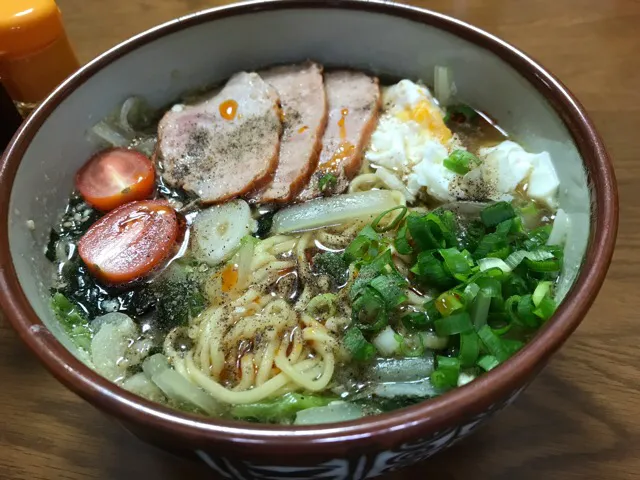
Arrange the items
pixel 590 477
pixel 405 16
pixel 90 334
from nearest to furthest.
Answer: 1. pixel 590 477
2. pixel 90 334
3. pixel 405 16

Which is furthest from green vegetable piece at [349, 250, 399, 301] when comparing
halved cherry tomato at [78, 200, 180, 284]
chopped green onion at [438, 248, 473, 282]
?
halved cherry tomato at [78, 200, 180, 284]

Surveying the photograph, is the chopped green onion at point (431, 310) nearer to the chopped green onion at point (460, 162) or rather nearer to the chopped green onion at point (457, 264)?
the chopped green onion at point (457, 264)

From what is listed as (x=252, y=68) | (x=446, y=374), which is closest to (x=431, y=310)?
(x=446, y=374)

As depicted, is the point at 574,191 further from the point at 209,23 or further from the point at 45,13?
the point at 45,13

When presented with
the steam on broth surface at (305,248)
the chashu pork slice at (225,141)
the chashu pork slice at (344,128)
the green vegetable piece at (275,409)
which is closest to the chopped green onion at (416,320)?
the steam on broth surface at (305,248)

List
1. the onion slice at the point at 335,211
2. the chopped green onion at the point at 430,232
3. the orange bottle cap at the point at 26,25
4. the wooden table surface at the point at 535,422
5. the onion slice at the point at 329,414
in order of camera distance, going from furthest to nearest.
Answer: the orange bottle cap at the point at 26,25
the onion slice at the point at 335,211
the chopped green onion at the point at 430,232
the wooden table surface at the point at 535,422
the onion slice at the point at 329,414

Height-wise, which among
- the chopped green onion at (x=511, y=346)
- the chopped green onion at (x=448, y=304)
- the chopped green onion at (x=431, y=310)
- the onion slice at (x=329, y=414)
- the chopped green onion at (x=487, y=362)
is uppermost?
the chopped green onion at (x=448, y=304)

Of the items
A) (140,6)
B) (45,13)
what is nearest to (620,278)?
(45,13)

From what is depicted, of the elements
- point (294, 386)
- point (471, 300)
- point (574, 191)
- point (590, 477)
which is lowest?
point (590, 477)
